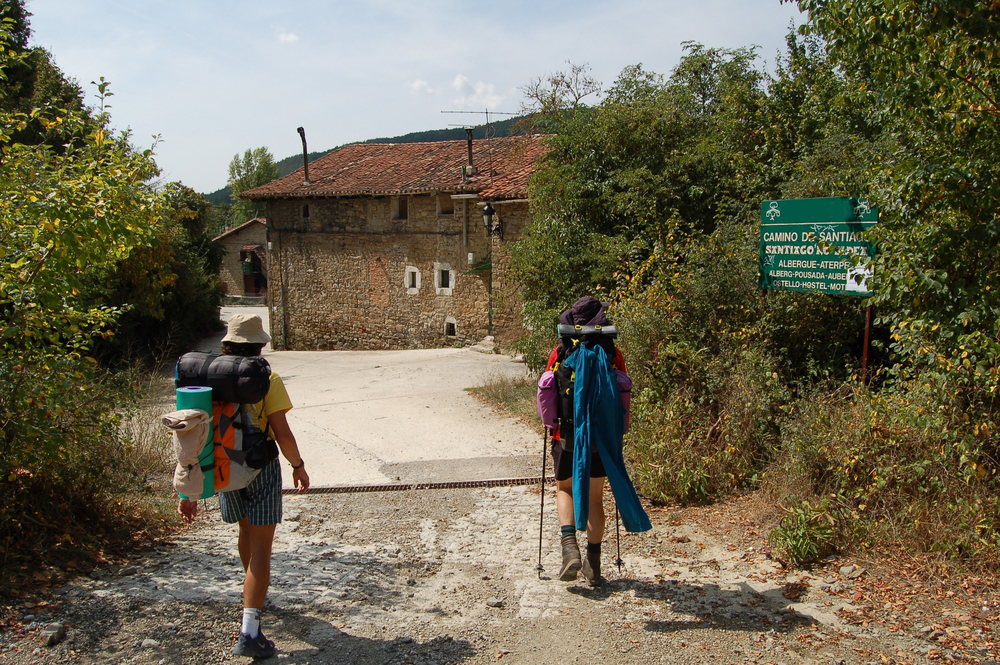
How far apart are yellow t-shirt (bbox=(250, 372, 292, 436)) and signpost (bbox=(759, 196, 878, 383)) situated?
3855 millimetres

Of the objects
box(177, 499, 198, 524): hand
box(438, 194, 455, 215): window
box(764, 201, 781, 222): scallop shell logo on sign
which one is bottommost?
box(177, 499, 198, 524): hand

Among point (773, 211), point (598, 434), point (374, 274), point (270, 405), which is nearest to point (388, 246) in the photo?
point (374, 274)

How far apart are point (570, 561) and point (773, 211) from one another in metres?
3.60

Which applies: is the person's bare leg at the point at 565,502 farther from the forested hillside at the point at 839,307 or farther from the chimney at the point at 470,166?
the chimney at the point at 470,166

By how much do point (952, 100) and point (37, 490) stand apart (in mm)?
5964

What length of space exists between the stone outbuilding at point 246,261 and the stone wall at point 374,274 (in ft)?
103

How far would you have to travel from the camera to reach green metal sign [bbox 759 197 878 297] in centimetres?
543

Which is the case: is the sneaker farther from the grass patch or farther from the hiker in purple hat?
the hiker in purple hat

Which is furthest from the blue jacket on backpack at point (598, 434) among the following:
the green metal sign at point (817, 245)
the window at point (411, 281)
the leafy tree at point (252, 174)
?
the leafy tree at point (252, 174)

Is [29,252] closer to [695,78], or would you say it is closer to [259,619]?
[259,619]

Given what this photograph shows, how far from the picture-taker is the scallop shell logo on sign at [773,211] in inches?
239

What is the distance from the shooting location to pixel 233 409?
135 inches

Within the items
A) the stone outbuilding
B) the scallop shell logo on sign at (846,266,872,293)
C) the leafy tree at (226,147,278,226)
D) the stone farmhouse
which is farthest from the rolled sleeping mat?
the leafy tree at (226,147,278,226)

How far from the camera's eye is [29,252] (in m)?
4.22
